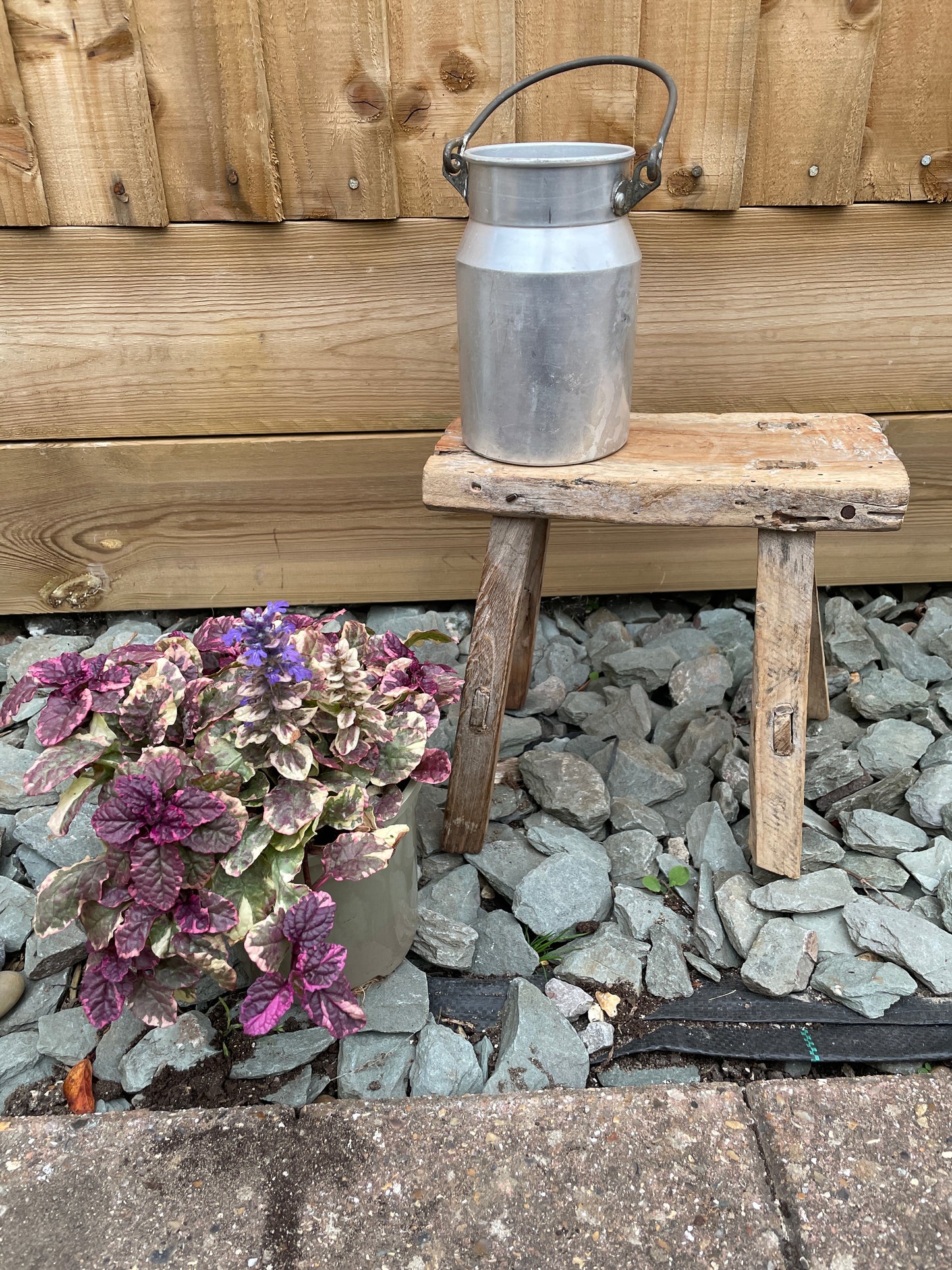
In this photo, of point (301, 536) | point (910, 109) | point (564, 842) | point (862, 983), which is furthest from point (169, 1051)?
point (910, 109)

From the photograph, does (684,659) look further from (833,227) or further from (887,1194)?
(887,1194)

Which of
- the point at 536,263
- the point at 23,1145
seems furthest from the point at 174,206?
the point at 23,1145

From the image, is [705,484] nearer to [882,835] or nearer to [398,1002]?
Result: [882,835]

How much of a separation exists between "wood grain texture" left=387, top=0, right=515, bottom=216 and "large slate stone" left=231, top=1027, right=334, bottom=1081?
60.5 inches

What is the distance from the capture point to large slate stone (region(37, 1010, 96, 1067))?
1.49 metres

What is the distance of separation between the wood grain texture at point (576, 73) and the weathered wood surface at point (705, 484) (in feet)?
2.18

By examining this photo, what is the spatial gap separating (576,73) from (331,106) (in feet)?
1.51

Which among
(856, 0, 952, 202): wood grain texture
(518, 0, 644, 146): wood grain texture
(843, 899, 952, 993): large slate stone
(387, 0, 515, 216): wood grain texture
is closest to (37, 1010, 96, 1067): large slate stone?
(843, 899, 952, 993): large slate stone

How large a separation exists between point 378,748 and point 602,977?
1.86 ft

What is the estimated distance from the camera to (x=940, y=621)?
2408mm

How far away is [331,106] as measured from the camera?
1823 mm

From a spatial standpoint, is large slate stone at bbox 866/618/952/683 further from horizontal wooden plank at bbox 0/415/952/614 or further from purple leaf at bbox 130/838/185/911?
purple leaf at bbox 130/838/185/911

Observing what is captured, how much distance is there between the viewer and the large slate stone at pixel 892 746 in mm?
1997

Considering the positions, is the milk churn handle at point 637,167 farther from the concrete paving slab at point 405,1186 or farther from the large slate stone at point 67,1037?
the large slate stone at point 67,1037
